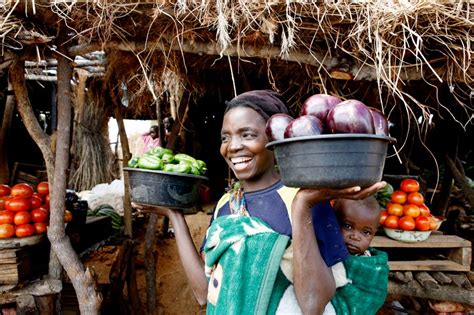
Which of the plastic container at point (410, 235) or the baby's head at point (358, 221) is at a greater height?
the baby's head at point (358, 221)

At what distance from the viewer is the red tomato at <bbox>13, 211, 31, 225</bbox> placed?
8.21ft

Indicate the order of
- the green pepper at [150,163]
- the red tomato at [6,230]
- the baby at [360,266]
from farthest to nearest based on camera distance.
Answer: the red tomato at [6,230] → the green pepper at [150,163] → the baby at [360,266]

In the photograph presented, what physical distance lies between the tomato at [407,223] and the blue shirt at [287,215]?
1816 millimetres

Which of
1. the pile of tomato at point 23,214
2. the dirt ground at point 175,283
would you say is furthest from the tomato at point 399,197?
the pile of tomato at point 23,214

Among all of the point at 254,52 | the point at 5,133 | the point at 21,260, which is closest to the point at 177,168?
the point at 254,52

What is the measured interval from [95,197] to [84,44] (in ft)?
16.4

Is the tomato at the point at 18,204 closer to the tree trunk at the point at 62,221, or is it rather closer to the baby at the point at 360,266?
the tree trunk at the point at 62,221

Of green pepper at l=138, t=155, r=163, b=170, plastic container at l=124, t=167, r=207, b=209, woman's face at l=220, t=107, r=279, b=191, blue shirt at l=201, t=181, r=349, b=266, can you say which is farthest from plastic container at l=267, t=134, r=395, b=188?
green pepper at l=138, t=155, r=163, b=170

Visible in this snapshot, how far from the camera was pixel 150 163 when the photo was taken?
1754 mm

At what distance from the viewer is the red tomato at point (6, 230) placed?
2.41 metres

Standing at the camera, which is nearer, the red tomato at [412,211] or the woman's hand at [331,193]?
the woman's hand at [331,193]

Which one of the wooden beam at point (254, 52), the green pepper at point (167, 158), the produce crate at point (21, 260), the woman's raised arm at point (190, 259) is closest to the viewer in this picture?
the woman's raised arm at point (190, 259)

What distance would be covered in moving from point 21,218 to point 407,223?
116 inches

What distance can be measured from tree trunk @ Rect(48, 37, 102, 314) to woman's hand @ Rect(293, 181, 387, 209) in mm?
1657
